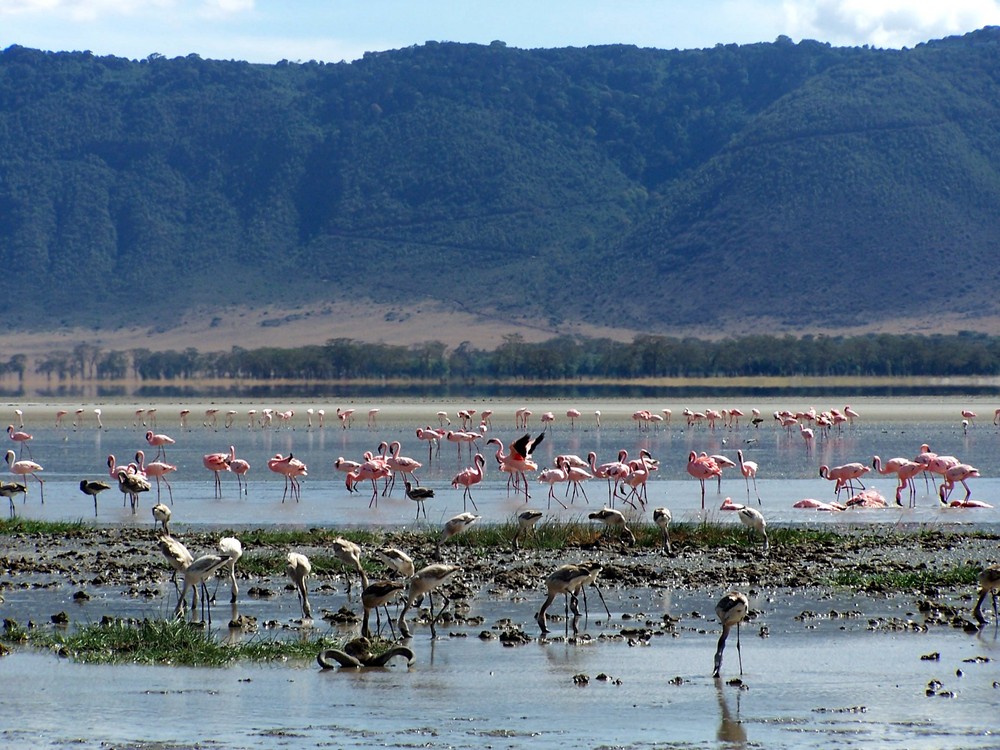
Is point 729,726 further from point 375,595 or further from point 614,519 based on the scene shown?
point 614,519

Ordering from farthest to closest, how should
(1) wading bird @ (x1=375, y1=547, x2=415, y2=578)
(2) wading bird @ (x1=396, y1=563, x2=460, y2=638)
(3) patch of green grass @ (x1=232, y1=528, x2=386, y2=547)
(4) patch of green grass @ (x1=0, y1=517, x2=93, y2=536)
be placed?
(4) patch of green grass @ (x1=0, y1=517, x2=93, y2=536), (3) patch of green grass @ (x1=232, y1=528, x2=386, y2=547), (1) wading bird @ (x1=375, y1=547, x2=415, y2=578), (2) wading bird @ (x1=396, y1=563, x2=460, y2=638)

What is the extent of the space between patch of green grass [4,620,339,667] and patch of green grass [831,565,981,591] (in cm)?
464

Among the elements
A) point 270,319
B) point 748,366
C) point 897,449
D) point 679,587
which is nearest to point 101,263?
point 270,319

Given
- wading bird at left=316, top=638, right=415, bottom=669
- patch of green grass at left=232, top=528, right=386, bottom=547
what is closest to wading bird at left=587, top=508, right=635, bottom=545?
patch of green grass at left=232, top=528, right=386, bottom=547

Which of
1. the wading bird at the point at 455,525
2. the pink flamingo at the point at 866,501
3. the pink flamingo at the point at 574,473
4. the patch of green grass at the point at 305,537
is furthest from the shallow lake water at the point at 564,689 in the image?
the pink flamingo at the point at 574,473

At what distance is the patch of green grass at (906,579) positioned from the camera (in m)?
12.5

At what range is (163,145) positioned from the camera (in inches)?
5497

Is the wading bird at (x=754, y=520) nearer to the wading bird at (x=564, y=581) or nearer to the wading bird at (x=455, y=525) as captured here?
the wading bird at (x=455, y=525)

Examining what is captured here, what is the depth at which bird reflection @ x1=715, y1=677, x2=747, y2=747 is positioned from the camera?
7996 mm

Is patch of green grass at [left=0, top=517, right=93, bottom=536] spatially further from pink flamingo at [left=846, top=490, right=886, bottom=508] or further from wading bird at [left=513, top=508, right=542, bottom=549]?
pink flamingo at [left=846, top=490, right=886, bottom=508]

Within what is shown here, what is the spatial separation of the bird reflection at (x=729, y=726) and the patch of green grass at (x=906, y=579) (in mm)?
3787

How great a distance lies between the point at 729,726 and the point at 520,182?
11879 cm

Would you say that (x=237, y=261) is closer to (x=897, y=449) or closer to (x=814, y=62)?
(x=814, y=62)

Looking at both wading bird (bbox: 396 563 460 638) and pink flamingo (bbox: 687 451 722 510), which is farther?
pink flamingo (bbox: 687 451 722 510)
